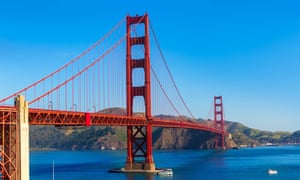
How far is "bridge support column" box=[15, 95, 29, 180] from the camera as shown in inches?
1683

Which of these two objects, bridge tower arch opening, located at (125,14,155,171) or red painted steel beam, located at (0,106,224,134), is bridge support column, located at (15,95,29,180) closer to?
red painted steel beam, located at (0,106,224,134)

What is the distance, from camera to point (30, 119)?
50.1 m

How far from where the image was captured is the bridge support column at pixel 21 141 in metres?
42.8

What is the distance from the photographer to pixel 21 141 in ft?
140

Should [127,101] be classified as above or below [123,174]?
above

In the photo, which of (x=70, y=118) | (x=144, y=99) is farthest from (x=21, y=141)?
(x=144, y=99)

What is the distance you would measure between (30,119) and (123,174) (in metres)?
34.5

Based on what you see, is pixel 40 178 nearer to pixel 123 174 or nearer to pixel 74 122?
pixel 123 174

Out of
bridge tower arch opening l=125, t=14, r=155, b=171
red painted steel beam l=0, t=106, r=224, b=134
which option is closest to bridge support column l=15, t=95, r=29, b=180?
Answer: red painted steel beam l=0, t=106, r=224, b=134

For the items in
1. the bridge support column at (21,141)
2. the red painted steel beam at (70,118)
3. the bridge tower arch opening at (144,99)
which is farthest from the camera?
the bridge tower arch opening at (144,99)

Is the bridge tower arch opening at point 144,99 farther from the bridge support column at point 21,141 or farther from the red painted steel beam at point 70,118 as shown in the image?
the bridge support column at point 21,141

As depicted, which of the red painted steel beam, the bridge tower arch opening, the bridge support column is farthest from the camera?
the bridge tower arch opening

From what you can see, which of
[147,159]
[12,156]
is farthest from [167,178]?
[12,156]

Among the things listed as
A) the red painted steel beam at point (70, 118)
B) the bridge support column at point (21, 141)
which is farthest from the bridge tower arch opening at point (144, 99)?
the bridge support column at point (21, 141)
